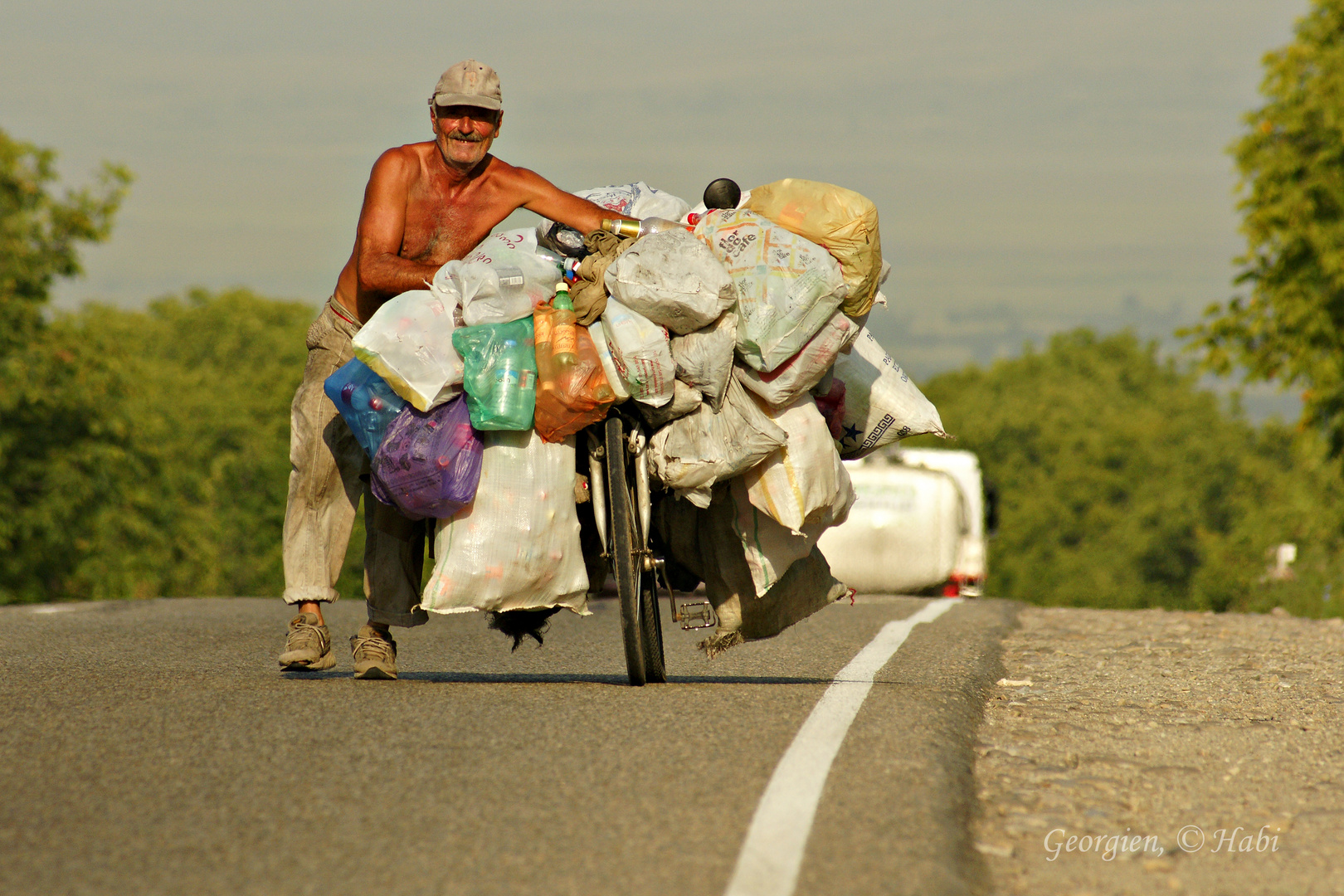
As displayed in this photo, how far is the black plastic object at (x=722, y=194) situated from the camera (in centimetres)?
572

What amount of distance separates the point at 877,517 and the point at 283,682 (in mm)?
12691

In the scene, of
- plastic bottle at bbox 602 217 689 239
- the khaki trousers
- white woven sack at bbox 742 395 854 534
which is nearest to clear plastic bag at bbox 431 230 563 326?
plastic bottle at bbox 602 217 689 239

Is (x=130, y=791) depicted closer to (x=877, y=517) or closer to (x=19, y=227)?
(x=877, y=517)

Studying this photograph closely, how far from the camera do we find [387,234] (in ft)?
18.9

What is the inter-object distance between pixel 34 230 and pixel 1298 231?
77.4 feet

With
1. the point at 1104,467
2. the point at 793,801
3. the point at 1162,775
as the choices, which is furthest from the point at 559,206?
the point at 1104,467

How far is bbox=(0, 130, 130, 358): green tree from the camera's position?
2972 cm

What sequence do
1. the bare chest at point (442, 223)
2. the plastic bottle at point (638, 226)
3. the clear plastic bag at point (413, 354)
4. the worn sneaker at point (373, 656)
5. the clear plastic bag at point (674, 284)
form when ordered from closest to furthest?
the clear plastic bag at point (674, 284)
the clear plastic bag at point (413, 354)
the plastic bottle at point (638, 226)
the bare chest at point (442, 223)
the worn sneaker at point (373, 656)

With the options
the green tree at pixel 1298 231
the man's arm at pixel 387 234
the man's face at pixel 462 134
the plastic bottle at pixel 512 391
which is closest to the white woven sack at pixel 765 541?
the plastic bottle at pixel 512 391

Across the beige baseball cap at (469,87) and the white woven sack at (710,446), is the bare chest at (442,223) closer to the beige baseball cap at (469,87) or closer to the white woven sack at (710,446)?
the beige baseball cap at (469,87)

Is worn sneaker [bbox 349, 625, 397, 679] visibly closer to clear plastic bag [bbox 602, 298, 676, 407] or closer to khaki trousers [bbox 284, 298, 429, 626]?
khaki trousers [bbox 284, 298, 429, 626]

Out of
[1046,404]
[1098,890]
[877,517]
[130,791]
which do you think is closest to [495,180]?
[130,791]

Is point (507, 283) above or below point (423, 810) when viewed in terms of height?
above

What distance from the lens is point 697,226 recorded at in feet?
18.3
